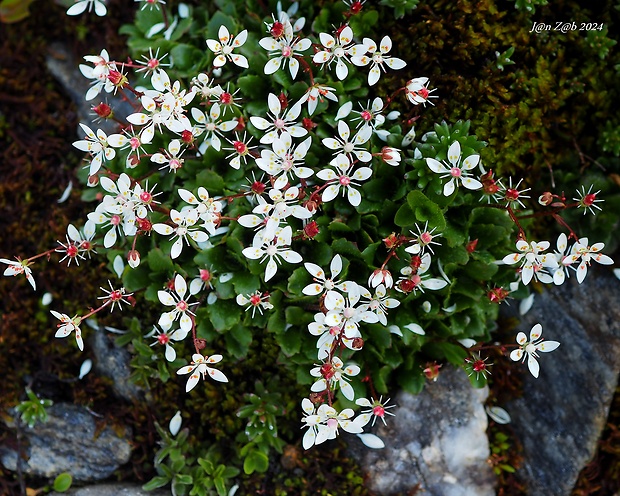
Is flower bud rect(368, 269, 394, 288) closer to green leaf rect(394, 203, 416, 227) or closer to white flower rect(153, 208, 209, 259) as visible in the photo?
green leaf rect(394, 203, 416, 227)

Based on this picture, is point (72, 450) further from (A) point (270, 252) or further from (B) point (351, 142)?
(B) point (351, 142)

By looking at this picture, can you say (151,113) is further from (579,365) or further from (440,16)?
(579,365)

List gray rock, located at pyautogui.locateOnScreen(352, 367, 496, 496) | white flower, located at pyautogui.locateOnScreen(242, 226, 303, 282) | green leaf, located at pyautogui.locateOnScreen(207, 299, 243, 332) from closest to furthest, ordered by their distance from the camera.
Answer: white flower, located at pyautogui.locateOnScreen(242, 226, 303, 282) < green leaf, located at pyautogui.locateOnScreen(207, 299, 243, 332) < gray rock, located at pyautogui.locateOnScreen(352, 367, 496, 496)

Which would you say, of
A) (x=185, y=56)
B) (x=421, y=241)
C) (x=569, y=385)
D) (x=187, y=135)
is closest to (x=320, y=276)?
(x=421, y=241)

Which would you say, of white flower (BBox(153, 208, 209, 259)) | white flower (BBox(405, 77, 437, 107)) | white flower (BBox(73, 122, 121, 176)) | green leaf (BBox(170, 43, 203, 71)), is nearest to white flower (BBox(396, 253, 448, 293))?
white flower (BBox(405, 77, 437, 107))

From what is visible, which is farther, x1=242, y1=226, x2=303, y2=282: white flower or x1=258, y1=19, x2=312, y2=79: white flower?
x1=258, y1=19, x2=312, y2=79: white flower

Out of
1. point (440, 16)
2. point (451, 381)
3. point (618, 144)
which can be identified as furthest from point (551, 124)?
point (451, 381)

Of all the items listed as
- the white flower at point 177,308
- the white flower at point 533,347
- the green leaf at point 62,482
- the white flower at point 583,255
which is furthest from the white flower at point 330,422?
the green leaf at point 62,482
